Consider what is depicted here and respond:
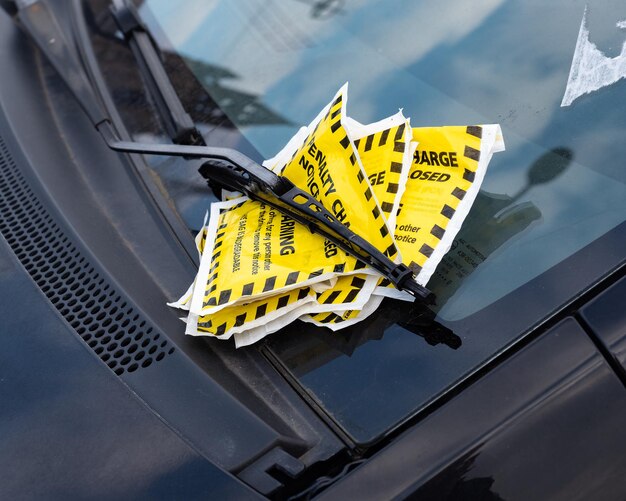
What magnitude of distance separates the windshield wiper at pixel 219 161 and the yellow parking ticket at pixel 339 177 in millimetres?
28

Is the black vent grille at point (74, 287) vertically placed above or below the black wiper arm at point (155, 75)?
below

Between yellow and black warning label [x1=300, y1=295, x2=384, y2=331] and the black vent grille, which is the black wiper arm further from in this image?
yellow and black warning label [x1=300, y1=295, x2=384, y2=331]

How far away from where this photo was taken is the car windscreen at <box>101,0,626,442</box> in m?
1.17

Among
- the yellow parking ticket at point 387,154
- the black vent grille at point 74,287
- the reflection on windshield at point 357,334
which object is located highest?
the yellow parking ticket at point 387,154

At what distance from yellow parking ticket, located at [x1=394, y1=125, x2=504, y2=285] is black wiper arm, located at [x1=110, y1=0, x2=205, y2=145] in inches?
20.7

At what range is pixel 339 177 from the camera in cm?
131

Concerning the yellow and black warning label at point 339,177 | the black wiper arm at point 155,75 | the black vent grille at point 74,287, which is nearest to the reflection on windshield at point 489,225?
the yellow and black warning label at point 339,177

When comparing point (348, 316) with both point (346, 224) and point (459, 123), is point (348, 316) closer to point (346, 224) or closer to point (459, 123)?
point (346, 224)

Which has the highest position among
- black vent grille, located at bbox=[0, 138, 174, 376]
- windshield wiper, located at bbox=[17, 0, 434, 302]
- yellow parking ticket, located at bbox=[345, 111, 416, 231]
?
yellow parking ticket, located at bbox=[345, 111, 416, 231]

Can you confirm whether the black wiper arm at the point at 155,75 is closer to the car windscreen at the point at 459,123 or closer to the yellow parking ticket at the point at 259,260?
the car windscreen at the point at 459,123

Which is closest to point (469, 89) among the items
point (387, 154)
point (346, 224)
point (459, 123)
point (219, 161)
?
point (459, 123)

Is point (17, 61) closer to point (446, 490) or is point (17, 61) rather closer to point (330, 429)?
point (330, 429)

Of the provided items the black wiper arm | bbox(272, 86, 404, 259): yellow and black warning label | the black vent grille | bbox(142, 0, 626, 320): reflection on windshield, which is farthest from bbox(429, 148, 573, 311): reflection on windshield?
the black wiper arm

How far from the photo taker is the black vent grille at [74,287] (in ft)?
4.15
